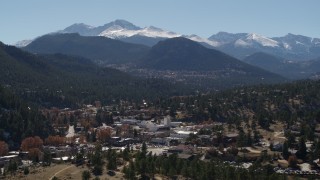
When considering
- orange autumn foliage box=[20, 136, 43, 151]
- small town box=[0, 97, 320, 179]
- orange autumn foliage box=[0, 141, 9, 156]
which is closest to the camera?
small town box=[0, 97, 320, 179]

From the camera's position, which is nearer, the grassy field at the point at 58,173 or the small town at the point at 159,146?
the grassy field at the point at 58,173

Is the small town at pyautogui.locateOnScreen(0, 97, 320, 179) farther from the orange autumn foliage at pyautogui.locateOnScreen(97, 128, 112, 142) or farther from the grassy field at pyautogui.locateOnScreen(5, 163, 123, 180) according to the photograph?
the grassy field at pyautogui.locateOnScreen(5, 163, 123, 180)

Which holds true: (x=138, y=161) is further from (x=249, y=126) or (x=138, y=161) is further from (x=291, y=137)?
(x=249, y=126)

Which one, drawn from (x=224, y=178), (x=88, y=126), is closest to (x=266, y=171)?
(x=224, y=178)

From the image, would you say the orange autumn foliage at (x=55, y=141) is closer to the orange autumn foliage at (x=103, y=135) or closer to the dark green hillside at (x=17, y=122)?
the dark green hillside at (x=17, y=122)

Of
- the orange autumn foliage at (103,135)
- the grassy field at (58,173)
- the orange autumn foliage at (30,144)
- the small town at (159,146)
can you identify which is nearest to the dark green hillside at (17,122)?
the small town at (159,146)

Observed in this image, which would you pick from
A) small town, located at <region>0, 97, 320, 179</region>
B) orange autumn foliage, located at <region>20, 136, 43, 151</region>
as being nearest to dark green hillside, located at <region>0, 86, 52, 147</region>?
small town, located at <region>0, 97, 320, 179</region>

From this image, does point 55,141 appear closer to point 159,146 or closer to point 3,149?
point 3,149

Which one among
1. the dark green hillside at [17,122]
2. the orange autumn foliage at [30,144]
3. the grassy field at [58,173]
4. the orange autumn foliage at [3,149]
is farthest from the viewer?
the dark green hillside at [17,122]

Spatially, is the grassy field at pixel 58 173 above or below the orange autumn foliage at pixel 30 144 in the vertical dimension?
above

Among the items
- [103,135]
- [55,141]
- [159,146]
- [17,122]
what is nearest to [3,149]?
[55,141]

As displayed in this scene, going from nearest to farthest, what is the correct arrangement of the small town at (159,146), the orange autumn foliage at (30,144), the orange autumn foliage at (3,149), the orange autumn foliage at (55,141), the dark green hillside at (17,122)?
the small town at (159,146) < the orange autumn foliage at (3,149) < the orange autumn foliage at (30,144) < the orange autumn foliage at (55,141) < the dark green hillside at (17,122)

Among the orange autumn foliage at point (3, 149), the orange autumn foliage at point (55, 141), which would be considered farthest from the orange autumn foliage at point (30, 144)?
the orange autumn foliage at point (55, 141)
